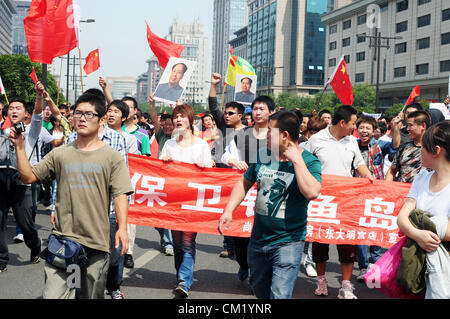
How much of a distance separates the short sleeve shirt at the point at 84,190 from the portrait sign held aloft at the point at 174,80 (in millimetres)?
5460

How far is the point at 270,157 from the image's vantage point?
13.0 feet

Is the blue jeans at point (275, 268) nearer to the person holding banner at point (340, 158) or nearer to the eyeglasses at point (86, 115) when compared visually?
the eyeglasses at point (86, 115)

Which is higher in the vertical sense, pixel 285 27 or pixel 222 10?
pixel 222 10

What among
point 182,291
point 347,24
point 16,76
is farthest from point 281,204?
point 347,24

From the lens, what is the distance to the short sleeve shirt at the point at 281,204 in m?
3.81

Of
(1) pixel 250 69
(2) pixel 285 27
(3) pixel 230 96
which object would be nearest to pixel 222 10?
(3) pixel 230 96

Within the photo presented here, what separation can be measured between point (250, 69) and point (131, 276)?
7.39 m

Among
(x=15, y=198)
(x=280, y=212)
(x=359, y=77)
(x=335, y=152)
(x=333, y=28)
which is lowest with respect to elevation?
(x=15, y=198)

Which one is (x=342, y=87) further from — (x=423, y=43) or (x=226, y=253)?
(x=423, y=43)

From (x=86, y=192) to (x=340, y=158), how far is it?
Answer: 10.5 ft

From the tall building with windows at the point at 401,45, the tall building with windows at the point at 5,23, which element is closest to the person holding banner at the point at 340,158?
the tall building with windows at the point at 401,45

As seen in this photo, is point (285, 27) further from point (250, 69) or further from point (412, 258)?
point (412, 258)

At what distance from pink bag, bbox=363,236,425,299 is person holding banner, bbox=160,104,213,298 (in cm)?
247

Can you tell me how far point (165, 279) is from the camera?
6.22 metres
